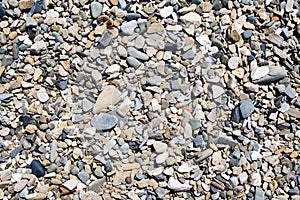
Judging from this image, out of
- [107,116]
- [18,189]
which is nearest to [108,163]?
[107,116]

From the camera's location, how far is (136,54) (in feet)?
5.37

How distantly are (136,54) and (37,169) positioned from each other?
424 millimetres

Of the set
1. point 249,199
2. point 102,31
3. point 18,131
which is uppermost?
point 102,31

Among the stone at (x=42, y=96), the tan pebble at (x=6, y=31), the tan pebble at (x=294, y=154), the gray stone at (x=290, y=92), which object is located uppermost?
the tan pebble at (x=6, y=31)

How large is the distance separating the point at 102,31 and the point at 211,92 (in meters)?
0.36

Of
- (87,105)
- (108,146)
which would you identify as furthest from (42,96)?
(108,146)

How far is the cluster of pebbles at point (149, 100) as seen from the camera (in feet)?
5.17

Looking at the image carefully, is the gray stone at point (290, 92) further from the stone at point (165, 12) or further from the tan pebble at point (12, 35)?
the tan pebble at point (12, 35)

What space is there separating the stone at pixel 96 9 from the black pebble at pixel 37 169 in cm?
45

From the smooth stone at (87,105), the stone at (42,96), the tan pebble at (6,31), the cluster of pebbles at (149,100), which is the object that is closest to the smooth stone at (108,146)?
the cluster of pebbles at (149,100)

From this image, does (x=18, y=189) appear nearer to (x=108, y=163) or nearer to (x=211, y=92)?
(x=108, y=163)

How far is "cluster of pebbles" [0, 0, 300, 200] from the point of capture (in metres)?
1.58

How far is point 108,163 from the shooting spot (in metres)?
1.57

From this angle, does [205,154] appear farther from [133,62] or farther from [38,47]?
[38,47]
